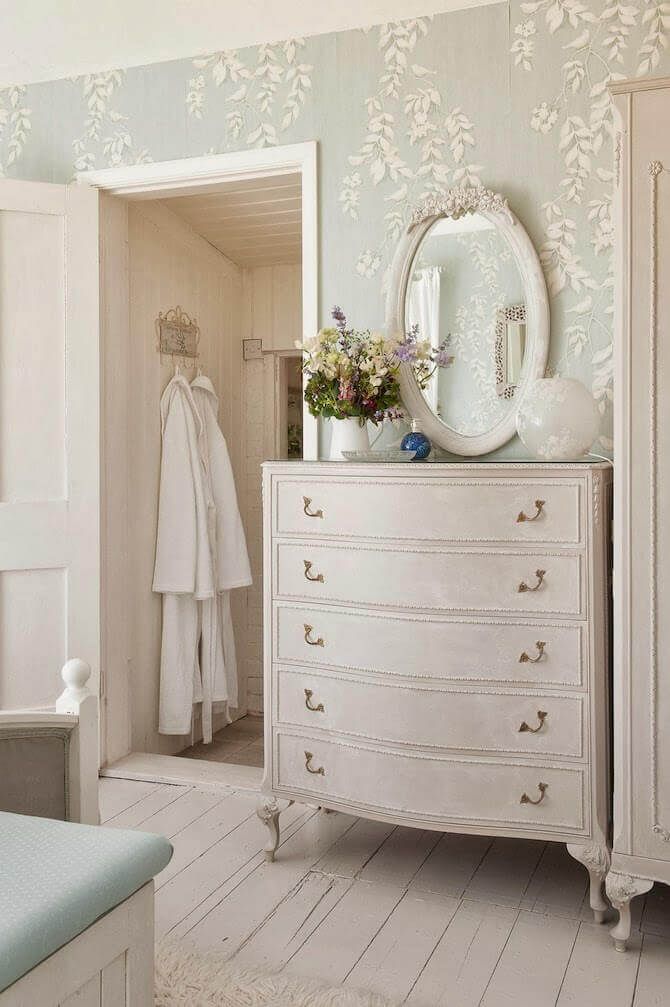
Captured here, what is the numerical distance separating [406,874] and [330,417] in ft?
4.78

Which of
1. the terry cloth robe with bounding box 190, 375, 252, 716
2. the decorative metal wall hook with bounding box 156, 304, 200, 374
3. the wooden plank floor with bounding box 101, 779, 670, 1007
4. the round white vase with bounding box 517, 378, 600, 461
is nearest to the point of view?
the wooden plank floor with bounding box 101, 779, 670, 1007

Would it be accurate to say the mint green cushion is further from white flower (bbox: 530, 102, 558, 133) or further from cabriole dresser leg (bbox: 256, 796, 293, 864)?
white flower (bbox: 530, 102, 558, 133)

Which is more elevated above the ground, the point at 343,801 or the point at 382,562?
the point at 382,562

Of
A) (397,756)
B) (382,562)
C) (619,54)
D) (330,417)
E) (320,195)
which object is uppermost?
(619,54)

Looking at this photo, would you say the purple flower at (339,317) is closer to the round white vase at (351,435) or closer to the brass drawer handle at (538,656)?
the round white vase at (351,435)

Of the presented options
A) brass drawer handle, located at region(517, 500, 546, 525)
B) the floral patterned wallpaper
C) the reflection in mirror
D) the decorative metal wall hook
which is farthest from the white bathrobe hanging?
brass drawer handle, located at region(517, 500, 546, 525)

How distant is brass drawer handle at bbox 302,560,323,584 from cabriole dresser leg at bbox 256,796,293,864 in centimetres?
71

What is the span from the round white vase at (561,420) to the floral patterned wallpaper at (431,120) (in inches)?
10.5

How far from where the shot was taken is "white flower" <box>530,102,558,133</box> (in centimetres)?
280

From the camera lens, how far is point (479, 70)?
289 cm

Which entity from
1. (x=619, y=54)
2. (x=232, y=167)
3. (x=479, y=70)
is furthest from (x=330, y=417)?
(x=619, y=54)

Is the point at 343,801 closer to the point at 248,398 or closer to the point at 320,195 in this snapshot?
the point at 320,195

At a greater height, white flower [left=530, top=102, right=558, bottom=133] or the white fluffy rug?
white flower [left=530, top=102, right=558, bottom=133]

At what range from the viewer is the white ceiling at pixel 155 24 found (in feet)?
9.67
